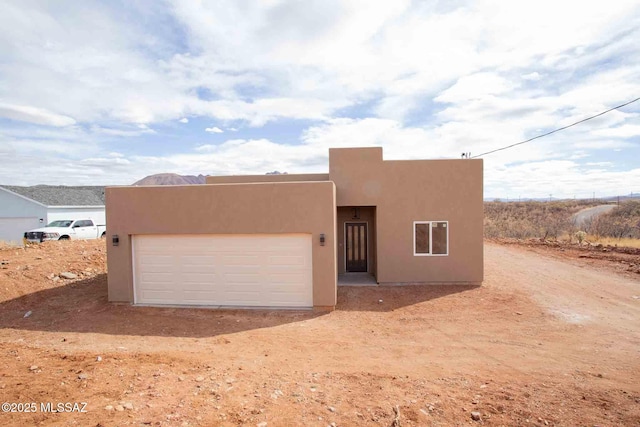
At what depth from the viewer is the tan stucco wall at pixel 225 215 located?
377 inches

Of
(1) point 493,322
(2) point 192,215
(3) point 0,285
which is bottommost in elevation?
(1) point 493,322

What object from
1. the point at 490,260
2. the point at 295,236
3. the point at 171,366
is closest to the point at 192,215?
the point at 295,236

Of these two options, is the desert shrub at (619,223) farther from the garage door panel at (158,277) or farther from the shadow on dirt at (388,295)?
the garage door panel at (158,277)

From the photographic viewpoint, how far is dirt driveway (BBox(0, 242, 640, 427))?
447 cm

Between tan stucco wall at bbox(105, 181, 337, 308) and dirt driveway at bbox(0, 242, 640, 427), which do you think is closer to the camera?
dirt driveway at bbox(0, 242, 640, 427)

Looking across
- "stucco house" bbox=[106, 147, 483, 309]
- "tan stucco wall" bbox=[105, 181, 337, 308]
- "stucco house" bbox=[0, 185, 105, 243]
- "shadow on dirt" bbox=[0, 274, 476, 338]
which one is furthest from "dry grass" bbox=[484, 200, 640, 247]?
"stucco house" bbox=[0, 185, 105, 243]

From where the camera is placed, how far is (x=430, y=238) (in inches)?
473

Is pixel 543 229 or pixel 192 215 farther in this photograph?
pixel 543 229

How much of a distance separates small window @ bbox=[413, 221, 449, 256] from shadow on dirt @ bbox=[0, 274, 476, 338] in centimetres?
119

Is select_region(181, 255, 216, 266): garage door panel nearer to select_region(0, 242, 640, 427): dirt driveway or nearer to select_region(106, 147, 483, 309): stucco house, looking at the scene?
select_region(106, 147, 483, 309): stucco house

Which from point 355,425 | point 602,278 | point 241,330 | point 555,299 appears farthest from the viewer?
point 602,278

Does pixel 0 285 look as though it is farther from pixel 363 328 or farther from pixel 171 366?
pixel 363 328

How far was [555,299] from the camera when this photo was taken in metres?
10.4

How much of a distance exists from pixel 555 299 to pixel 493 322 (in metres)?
3.16
